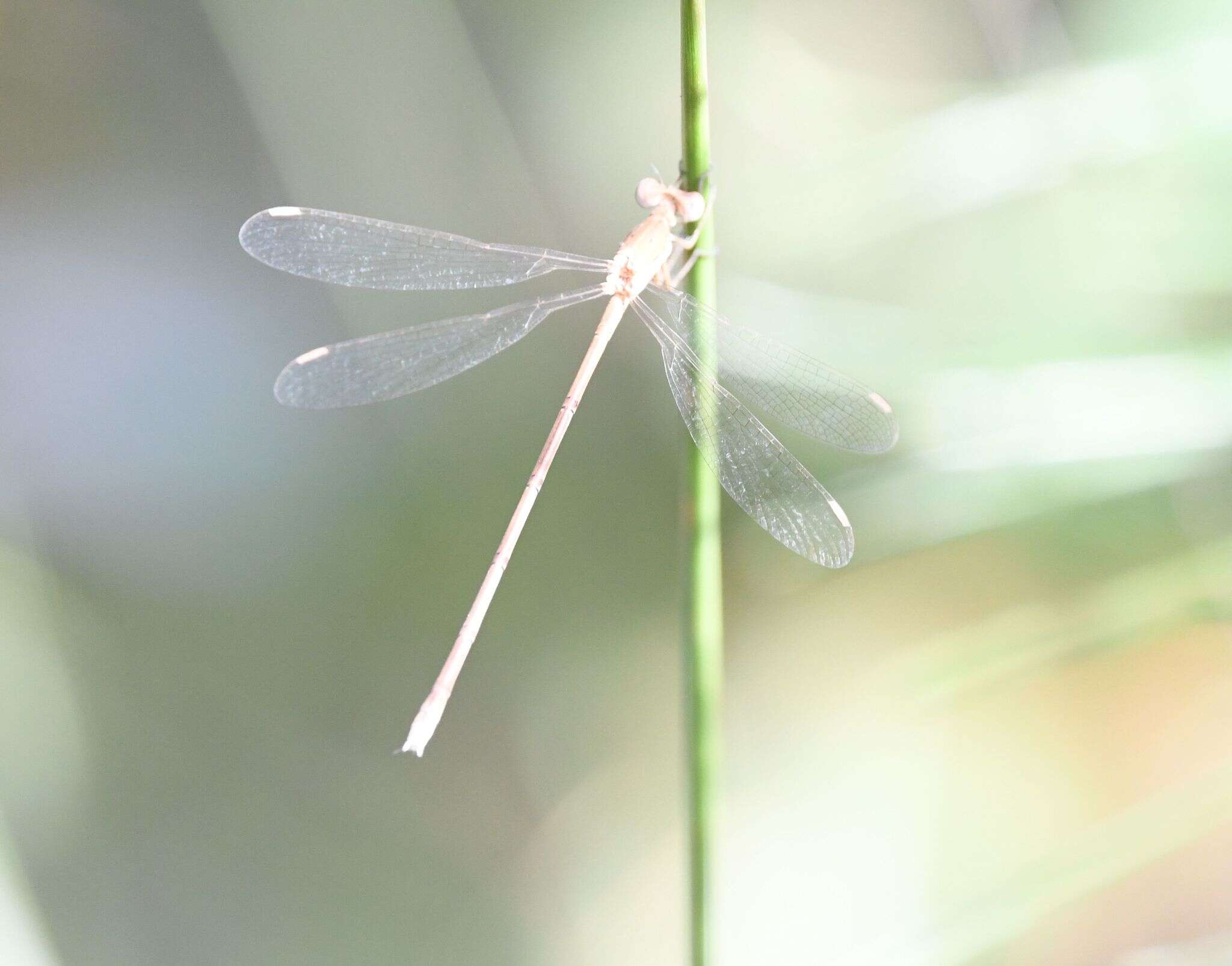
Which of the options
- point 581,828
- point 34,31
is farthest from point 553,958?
point 34,31

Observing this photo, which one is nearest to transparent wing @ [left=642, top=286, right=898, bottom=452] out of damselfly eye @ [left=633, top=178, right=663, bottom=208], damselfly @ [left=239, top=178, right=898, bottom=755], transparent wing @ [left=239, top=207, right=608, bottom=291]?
damselfly @ [left=239, top=178, right=898, bottom=755]

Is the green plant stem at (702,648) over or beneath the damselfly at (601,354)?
beneath

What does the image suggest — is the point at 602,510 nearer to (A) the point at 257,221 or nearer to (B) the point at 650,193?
(B) the point at 650,193

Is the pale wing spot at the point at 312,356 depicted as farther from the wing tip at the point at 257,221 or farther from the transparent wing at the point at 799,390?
the transparent wing at the point at 799,390

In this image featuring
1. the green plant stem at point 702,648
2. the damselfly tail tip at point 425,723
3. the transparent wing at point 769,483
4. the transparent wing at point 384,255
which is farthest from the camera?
the transparent wing at point 384,255

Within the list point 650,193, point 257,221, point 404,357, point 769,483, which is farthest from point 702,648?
point 257,221

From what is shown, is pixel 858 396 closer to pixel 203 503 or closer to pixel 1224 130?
pixel 1224 130

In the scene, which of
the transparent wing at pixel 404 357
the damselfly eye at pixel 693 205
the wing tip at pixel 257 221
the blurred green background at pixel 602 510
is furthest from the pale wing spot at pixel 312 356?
the damselfly eye at pixel 693 205

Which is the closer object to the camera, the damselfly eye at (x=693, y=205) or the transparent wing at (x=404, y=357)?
the damselfly eye at (x=693, y=205)

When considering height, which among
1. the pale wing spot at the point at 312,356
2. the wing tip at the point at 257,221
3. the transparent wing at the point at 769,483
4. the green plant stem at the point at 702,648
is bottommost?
the green plant stem at the point at 702,648
